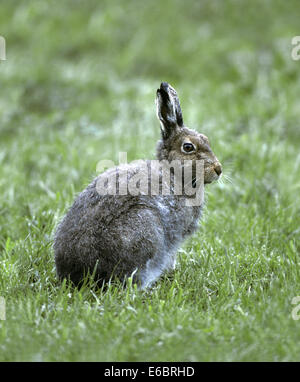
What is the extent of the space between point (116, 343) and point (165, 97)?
2.29 m

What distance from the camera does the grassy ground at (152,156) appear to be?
4.01 meters

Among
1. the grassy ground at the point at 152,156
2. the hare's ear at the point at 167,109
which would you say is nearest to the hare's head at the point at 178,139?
the hare's ear at the point at 167,109

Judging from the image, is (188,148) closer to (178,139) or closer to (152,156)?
(178,139)

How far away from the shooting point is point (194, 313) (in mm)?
4355

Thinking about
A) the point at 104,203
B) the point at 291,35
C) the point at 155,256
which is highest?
the point at 291,35

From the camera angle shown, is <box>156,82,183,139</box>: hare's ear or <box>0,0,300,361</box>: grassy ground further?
<box>156,82,183,139</box>: hare's ear

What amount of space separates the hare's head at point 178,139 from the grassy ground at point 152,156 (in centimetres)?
80

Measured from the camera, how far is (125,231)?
4.68m

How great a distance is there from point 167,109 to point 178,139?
303 millimetres

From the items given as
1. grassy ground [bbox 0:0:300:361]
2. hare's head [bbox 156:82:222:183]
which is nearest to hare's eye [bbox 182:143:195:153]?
hare's head [bbox 156:82:222:183]

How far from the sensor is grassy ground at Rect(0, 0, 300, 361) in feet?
13.1

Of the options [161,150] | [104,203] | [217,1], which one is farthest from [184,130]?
[217,1]

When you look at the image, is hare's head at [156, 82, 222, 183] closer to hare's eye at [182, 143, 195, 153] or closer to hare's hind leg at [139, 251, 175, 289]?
hare's eye at [182, 143, 195, 153]
